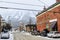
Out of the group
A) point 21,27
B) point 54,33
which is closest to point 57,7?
point 54,33

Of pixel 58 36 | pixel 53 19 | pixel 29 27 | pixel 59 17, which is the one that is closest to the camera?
pixel 58 36

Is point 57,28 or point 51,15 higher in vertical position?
point 51,15

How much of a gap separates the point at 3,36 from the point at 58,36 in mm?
13602

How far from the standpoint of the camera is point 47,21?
78438 millimetres

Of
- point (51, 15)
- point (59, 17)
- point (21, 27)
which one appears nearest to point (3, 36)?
point (59, 17)

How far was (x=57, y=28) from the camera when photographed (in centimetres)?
6481

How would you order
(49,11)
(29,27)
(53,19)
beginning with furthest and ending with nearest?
(29,27) → (49,11) → (53,19)

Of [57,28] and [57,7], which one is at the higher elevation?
[57,7]

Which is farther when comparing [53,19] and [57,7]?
[53,19]

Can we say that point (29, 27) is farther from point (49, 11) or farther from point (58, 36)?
point (58, 36)

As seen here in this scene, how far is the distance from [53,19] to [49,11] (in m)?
6.81

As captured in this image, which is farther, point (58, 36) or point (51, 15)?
point (51, 15)

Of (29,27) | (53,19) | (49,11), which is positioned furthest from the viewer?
(29,27)

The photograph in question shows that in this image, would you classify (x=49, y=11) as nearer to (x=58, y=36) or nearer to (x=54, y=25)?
(x=54, y=25)
